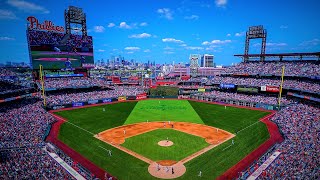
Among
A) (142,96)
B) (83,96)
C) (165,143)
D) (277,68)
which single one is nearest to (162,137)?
(165,143)

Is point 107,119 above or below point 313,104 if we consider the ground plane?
below

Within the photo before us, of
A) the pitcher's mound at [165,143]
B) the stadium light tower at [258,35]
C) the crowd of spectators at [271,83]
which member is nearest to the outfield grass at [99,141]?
the pitcher's mound at [165,143]

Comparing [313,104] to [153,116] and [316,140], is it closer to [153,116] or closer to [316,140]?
[316,140]

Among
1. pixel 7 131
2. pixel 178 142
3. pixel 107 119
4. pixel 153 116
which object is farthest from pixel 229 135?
pixel 7 131

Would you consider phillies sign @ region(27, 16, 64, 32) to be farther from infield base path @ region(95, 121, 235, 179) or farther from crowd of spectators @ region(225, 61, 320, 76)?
crowd of spectators @ region(225, 61, 320, 76)

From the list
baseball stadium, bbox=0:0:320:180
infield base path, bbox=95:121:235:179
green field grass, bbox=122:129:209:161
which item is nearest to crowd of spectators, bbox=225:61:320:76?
baseball stadium, bbox=0:0:320:180

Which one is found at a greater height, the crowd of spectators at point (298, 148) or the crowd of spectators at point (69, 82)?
the crowd of spectators at point (69, 82)

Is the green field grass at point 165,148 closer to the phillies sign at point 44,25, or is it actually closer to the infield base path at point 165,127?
the infield base path at point 165,127
